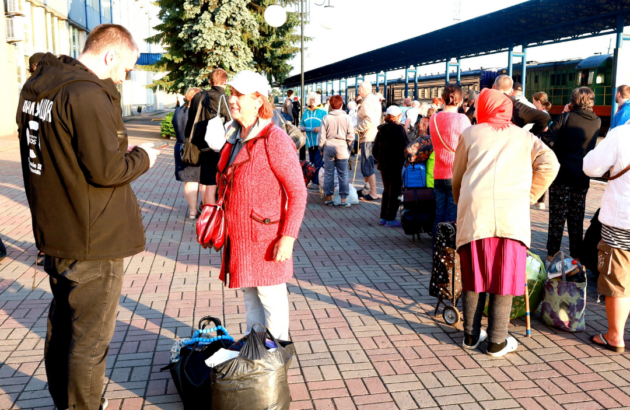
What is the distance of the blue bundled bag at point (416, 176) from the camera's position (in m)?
7.19

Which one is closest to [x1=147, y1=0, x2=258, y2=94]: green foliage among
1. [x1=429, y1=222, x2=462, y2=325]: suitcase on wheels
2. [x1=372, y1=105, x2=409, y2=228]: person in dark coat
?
[x1=372, y1=105, x2=409, y2=228]: person in dark coat

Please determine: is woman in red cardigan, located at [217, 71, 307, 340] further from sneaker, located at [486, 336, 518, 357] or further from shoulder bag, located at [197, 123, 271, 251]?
sneaker, located at [486, 336, 518, 357]

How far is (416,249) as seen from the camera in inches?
280

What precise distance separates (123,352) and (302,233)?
4084 millimetres

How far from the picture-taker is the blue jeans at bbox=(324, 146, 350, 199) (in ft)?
32.0

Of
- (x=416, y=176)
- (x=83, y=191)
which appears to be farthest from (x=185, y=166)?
(x=83, y=191)

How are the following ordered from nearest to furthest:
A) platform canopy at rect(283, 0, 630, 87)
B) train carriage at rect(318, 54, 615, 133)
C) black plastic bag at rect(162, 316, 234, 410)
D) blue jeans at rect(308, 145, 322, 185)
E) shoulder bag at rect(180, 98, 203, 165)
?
black plastic bag at rect(162, 316, 234, 410) → shoulder bag at rect(180, 98, 203, 165) → blue jeans at rect(308, 145, 322, 185) → platform canopy at rect(283, 0, 630, 87) → train carriage at rect(318, 54, 615, 133)

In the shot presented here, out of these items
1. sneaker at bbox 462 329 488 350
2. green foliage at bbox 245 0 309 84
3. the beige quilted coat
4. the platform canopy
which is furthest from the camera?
green foliage at bbox 245 0 309 84

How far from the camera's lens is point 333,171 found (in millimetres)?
9969

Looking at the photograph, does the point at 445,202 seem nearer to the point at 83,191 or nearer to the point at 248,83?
the point at 248,83

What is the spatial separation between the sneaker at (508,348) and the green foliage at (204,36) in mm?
20855

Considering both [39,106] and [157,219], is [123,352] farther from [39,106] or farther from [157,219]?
[157,219]

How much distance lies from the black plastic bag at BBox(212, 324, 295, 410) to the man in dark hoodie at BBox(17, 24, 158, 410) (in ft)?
2.06

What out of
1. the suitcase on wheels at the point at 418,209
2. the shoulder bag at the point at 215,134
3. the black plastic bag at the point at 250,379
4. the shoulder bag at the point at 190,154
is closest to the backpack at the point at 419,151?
the suitcase on wheels at the point at 418,209
